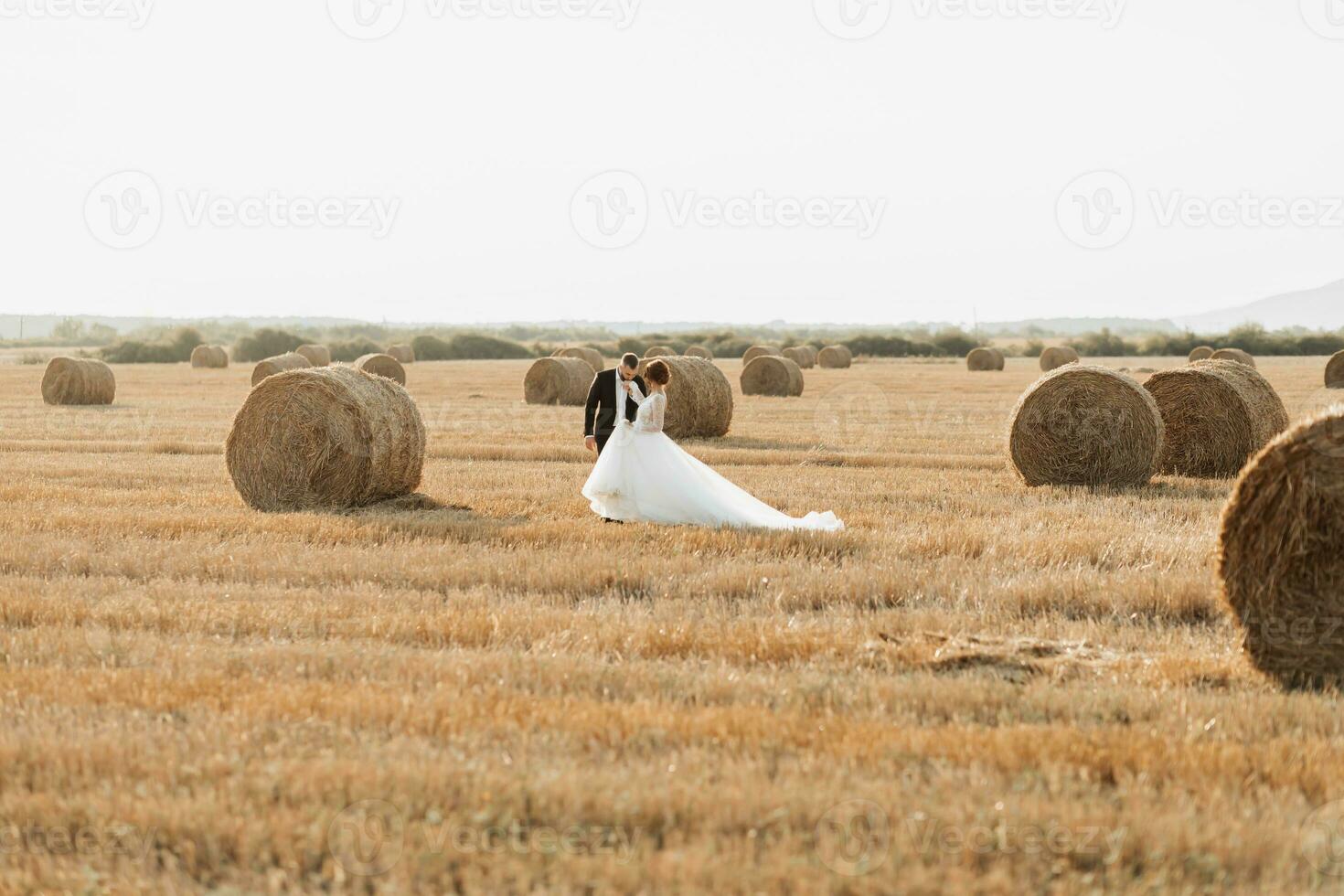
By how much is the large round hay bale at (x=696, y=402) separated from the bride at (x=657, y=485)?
8.48 meters

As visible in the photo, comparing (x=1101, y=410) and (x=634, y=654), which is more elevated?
(x=1101, y=410)

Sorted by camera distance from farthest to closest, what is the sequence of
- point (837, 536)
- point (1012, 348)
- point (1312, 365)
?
point (1012, 348)
point (1312, 365)
point (837, 536)

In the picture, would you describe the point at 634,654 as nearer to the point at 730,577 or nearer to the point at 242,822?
the point at 730,577

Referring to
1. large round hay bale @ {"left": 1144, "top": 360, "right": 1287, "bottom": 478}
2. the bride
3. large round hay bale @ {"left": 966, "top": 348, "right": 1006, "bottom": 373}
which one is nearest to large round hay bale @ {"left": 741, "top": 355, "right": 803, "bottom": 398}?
large round hay bale @ {"left": 1144, "top": 360, "right": 1287, "bottom": 478}

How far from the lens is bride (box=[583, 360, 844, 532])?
38.7ft

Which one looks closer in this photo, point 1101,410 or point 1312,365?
point 1101,410

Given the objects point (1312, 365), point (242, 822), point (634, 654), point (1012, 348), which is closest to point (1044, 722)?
point (634, 654)

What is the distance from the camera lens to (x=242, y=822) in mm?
4520

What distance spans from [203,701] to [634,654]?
2.13 meters

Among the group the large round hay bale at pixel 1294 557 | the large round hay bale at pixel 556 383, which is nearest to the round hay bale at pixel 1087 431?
the large round hay bale at pixel 1294 557

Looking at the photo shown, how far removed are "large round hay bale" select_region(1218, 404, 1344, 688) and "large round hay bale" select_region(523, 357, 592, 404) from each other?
2299 centimetres

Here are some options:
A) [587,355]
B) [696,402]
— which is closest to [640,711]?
[696,402]

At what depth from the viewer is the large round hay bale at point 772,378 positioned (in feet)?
108

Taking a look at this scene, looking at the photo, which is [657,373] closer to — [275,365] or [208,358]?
[275,365]
